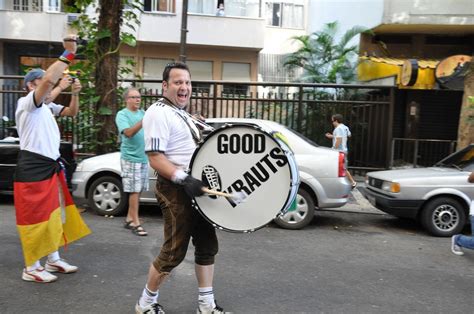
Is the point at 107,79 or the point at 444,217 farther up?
the point at 107,79

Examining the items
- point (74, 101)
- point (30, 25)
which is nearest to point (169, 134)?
point (74, 101)

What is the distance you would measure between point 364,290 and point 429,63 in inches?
439

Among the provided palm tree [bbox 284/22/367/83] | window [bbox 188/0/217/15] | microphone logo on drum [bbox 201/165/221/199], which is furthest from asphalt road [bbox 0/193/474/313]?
window [bbox 188/0/217/15]

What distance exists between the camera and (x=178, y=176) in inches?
131

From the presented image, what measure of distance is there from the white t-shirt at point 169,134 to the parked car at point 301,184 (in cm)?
329

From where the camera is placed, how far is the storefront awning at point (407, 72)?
13.2 m

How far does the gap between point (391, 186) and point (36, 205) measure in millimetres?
4971

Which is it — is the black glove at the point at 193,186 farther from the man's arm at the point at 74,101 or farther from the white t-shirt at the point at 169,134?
the man's arm at the point at 74,101

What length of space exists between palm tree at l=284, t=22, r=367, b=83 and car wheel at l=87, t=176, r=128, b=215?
1059 cm

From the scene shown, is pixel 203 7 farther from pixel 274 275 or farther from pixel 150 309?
pixel 150 309

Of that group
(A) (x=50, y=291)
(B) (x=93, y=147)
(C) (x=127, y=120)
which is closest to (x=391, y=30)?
(B) (x=93, y=147)

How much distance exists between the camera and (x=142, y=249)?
5.70 meters

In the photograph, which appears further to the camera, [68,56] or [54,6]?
[54,6]

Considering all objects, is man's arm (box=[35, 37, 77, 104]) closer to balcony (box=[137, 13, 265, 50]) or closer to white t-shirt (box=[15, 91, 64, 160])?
white t-shirt (box=[15, 91, 64, 160])
